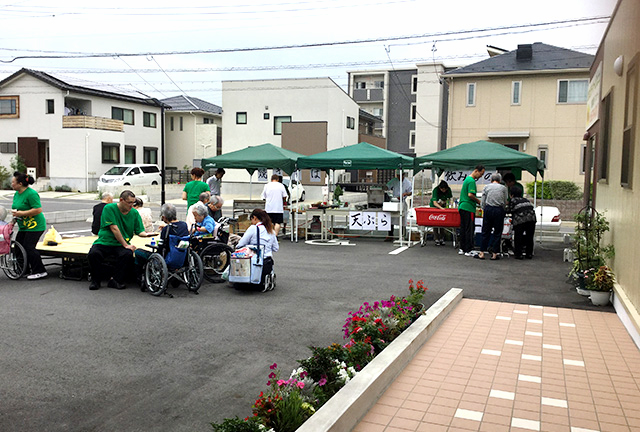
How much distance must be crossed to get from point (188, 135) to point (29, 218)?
36.4 m

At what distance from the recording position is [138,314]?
7.21 m

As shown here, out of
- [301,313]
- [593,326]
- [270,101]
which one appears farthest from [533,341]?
[270,101]

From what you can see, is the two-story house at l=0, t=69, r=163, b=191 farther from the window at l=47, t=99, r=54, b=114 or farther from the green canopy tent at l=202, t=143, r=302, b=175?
the green canopy tent at l=202, t=143, r=302, b=175

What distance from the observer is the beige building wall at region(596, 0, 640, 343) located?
648 centimetres

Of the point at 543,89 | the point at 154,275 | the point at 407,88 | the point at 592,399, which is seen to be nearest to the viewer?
the point at 592,399

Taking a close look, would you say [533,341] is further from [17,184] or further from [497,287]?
[17,184]

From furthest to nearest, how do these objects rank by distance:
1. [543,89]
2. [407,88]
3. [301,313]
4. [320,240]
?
[407,88] < [543,89] < [320,240] < [301,313]

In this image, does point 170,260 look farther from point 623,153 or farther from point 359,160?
point 359,160

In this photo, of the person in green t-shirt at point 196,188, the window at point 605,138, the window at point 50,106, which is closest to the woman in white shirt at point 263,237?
the person in green t-shirt at point 196,188

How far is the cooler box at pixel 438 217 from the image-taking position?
13852 millimetres

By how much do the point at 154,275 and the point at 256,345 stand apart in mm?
3023

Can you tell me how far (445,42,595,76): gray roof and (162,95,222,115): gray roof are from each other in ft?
72.3

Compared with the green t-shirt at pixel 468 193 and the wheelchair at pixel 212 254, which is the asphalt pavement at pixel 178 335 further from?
the green t-shirt at pixel 468 193

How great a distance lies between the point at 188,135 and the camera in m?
44.5
